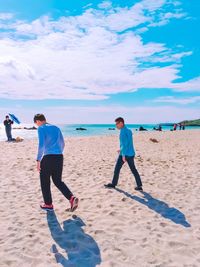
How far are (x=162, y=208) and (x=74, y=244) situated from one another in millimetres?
2818

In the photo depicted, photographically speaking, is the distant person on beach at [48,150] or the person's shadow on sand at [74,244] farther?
the distant person on beach at [48,150]

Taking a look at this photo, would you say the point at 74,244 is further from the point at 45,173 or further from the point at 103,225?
the point at 45,173

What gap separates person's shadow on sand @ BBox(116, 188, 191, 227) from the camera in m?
6.45

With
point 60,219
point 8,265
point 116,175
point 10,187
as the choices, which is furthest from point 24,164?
point 8,265

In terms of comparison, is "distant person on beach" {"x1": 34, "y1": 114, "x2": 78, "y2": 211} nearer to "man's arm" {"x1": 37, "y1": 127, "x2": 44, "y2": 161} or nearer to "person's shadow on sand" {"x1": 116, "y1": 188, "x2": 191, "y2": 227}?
"man's arm" {"x1": 37, "y1": 127, "x2": 44, "y2": 161}

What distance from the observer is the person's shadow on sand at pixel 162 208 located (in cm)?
A: 645

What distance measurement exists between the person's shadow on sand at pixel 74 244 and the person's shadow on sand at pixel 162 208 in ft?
6.33

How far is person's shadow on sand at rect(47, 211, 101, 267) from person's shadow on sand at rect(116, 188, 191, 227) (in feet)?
6.33

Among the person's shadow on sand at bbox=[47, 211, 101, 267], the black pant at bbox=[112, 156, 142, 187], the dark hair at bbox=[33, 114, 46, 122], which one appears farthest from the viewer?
the black pant at bbox=[112, 156, 142, 187]

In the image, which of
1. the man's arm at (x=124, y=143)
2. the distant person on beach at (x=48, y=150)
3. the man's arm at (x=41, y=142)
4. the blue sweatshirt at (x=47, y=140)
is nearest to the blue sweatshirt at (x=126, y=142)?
the man's arm at (x=124, y=143)

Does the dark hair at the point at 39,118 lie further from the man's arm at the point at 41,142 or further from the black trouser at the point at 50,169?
the black trouser at the point at 50,169

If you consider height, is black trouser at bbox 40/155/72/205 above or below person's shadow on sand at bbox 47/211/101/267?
Answer: above

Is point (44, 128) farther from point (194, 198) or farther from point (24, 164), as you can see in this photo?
point (24, 164)

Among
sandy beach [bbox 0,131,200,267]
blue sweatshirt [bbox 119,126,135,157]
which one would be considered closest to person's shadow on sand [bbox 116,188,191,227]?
sandy beach [bbox 0,131,200,267]
